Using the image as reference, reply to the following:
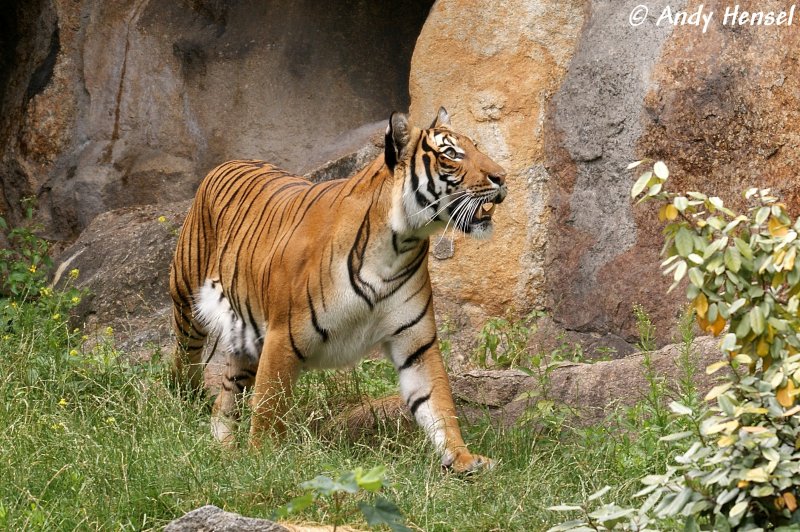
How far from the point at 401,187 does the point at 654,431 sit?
143 centimetres

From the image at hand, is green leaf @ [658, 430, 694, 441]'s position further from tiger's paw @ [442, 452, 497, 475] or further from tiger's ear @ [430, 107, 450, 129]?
tiger's ear @ [430, 107, 450, 129]

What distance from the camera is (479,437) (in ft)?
16.9

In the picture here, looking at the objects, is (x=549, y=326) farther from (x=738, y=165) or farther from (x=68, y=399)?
(x=68, y=399)

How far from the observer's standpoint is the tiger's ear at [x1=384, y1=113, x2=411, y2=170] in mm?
4996

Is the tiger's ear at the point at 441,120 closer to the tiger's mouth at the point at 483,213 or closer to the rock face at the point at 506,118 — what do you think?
the tiger's mouth at the point at 483,213

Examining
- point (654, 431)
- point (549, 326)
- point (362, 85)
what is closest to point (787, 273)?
point (654, 431)

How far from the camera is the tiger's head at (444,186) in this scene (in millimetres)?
4922

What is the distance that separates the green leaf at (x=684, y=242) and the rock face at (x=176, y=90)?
5.68 meters

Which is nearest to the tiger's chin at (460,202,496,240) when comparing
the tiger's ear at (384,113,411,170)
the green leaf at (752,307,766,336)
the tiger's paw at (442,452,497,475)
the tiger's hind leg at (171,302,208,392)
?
the tiger's ear at (384,113,411,170)

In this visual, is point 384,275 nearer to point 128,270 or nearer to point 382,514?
point 382,514

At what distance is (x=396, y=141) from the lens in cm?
502

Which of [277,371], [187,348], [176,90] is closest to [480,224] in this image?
[277,371]

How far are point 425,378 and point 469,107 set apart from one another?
2.50m

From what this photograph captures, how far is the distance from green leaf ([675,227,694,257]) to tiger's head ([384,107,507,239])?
191 centimetres
